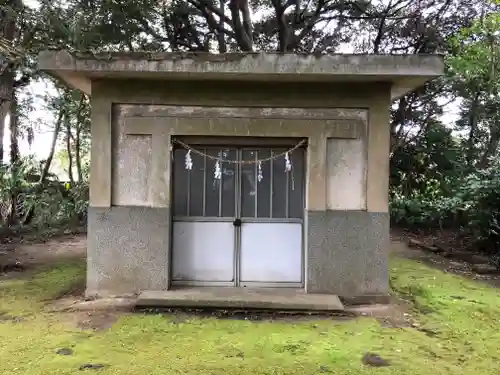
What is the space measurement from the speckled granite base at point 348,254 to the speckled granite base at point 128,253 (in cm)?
191

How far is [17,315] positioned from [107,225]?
4.73 feet

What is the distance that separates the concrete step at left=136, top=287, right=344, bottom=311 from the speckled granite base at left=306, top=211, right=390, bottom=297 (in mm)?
252

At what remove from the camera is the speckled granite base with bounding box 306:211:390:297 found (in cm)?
601

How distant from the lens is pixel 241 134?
604 centimetres

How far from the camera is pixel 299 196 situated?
639 cm

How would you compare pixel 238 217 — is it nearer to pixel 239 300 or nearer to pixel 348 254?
pixel 239 300

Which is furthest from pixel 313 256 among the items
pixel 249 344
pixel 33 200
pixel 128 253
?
pixel 33 200

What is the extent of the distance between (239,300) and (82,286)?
2.58 meters

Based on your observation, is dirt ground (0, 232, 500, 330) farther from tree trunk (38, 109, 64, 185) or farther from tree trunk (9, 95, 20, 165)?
tree trunk (9, 95, 20, 165)

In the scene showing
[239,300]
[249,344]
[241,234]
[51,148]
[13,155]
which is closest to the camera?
[249,344]

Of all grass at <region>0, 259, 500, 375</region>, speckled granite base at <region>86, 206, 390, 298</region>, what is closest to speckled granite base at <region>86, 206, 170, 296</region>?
speckled granite base at <region>86, 206, 390, 298</region>

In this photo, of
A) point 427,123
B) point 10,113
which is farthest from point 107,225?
point 427,123

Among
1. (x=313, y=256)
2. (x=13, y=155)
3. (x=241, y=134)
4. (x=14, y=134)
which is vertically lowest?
(x=313, y=256)

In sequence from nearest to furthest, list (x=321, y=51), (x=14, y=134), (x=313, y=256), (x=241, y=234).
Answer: (x=313, y=256) → (x=241, y=234) → (x=321, y=51) → (x=14, y=134)
